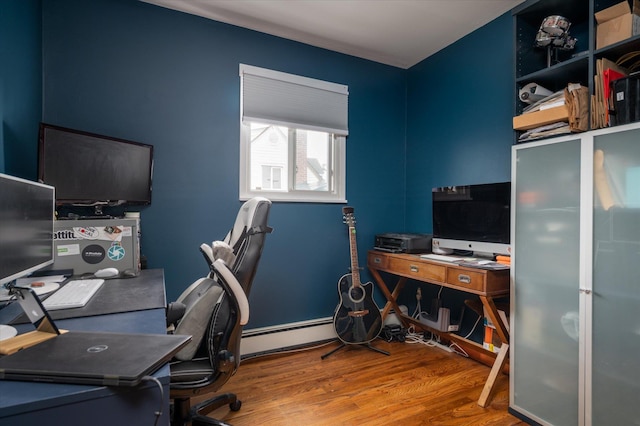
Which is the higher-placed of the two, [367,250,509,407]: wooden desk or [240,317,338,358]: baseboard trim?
[367,250,509,407]: wooden desk

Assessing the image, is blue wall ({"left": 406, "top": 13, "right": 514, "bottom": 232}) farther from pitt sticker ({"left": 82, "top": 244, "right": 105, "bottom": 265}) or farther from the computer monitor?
the computer monitor

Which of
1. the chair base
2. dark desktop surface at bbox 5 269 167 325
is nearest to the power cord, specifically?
dark desktop surface at bbox 5 269 167 325

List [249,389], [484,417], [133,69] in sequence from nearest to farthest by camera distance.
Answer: [484,417], [249,389], [133,69]

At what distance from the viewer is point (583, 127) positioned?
1.61m

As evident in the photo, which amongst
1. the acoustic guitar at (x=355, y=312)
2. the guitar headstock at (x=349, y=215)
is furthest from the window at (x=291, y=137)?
the acoustic guitar at (x=355, y=312)

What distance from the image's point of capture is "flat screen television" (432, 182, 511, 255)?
2176mm

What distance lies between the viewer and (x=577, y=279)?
163 cm

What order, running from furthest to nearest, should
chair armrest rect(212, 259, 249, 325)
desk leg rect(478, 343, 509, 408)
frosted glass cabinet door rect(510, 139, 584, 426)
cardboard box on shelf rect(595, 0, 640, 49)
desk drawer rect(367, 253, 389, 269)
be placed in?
desk drawer rect(367, 253, 389, 269)
desk leg rect(478, 343, 509, 408)
frosted glass cabinet door rect(510, 139, 584, 426)
cardboard box on shelf rect(595, 0, 640, 49)
chair armrest rect(212, 259, 249, 325)

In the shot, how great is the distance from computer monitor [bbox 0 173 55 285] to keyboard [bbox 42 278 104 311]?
5.2 inches

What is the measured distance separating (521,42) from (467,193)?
39.7 inches

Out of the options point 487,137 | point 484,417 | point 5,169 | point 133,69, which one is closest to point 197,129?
Result: point 133,69

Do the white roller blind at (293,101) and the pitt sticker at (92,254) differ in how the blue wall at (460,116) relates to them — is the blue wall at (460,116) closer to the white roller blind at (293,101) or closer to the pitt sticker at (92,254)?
the white roller blind at (293,101)

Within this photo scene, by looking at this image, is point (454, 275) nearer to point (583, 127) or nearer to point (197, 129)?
point (583, 127)

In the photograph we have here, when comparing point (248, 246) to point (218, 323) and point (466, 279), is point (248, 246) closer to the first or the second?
point (218, 323)
